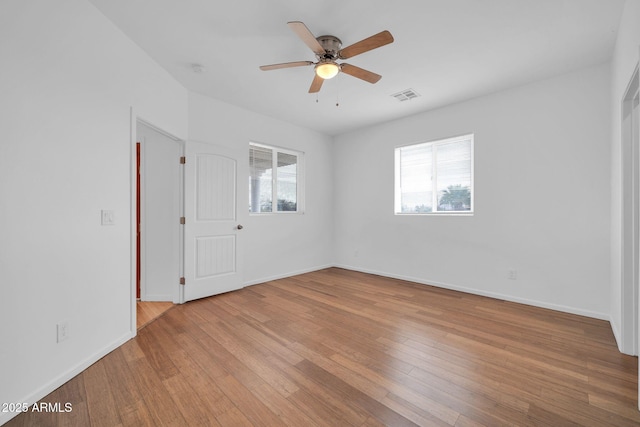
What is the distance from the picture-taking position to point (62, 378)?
1.86 meters

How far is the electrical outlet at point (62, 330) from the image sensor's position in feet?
6.08

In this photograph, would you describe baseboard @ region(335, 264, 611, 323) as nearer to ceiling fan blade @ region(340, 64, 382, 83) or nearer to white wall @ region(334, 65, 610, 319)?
white wall @ region(334, 65, 610, 319)

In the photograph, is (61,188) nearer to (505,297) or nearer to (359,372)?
(359,372)

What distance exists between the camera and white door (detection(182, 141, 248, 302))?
141 inches

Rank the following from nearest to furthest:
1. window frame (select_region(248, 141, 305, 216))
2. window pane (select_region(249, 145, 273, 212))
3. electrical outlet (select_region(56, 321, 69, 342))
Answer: electrical outlet (select_region(56, 321, 69, 342)) → window pane (select_region(249, 145, 273, 212)) → window frame (select_region(248, 141, 305, 216))

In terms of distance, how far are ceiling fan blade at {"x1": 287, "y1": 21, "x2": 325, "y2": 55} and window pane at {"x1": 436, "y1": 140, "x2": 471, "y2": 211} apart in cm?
276

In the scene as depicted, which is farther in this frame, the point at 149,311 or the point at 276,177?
the point at 276,177

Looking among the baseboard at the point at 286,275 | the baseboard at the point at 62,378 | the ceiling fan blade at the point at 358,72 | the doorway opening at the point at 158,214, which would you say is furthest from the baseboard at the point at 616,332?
the doorway opening at the point at 158,214

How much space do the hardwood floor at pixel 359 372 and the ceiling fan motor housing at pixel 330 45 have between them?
8.49 feet

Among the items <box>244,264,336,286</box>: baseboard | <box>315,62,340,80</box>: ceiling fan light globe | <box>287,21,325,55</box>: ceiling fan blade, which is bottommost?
<box>244,264,336,286</box>: baseboard

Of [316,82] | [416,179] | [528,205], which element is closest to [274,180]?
[316,82]

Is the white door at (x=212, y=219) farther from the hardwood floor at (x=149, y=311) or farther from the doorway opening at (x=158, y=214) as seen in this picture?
the hardwood floor at (x=149, y=311)

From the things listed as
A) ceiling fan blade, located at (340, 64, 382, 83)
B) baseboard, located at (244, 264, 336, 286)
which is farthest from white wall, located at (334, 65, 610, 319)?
ceiling fan blade, located at (340, 64, 382, 83)

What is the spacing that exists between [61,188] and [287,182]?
3.44 m
